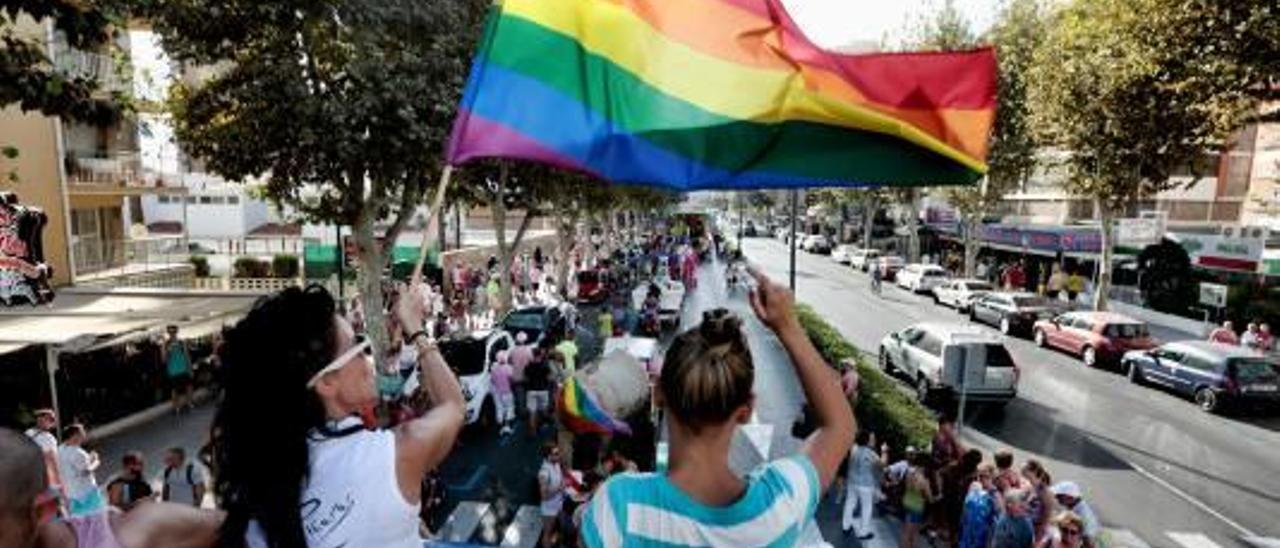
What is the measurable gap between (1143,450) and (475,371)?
11425 millimetres

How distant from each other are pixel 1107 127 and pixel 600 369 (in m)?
15.8

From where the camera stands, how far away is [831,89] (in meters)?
4.18

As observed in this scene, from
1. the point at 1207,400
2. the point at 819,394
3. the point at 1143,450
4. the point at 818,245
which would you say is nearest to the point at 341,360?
the point at 819,394

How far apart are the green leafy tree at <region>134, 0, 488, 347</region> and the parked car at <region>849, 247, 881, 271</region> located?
37.4m

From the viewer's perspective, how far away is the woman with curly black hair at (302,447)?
7.66 ft

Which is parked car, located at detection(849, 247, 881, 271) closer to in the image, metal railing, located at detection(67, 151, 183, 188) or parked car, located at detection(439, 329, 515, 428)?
metal railing, located at detection(67, 151, 183, 188)

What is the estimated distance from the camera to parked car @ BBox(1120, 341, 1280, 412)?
54.1 feet

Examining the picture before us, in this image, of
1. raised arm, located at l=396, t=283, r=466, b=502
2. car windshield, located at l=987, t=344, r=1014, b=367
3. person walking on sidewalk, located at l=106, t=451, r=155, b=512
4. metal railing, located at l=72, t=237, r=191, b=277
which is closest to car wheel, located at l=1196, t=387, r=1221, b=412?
car windshield, located at l=987, t=344, r=1014, b=367

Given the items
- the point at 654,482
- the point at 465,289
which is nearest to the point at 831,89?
the point at 654,482

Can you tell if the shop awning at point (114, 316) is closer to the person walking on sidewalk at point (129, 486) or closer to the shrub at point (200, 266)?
the person walking on sidewalk at point (129, 486)

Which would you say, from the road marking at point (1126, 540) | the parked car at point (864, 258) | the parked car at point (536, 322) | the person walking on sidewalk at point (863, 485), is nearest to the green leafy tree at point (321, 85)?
the parked car at point (536, 322)

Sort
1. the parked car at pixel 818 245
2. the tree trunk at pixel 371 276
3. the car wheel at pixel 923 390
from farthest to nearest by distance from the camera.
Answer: the parked car at pixel 818 245
the car wheel at pixel 923 390
the tree trunk at pixel 371 276

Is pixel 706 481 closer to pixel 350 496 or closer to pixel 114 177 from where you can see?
pixel 350 496

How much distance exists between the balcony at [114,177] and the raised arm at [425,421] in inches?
1020
